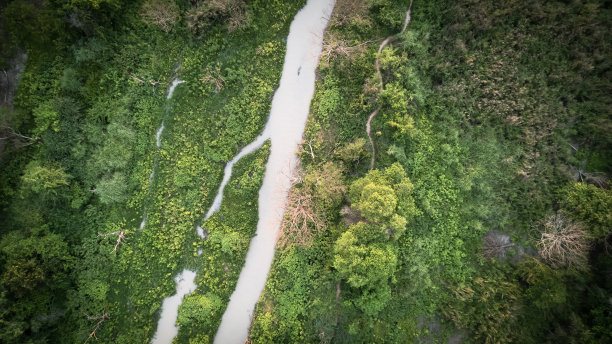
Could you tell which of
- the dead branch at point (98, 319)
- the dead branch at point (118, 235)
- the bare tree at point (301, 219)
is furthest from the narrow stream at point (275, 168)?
the dead branch at point (118, 235)

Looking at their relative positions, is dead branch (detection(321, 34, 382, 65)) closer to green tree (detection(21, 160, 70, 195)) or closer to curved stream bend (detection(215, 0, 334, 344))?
curved stream bend (detection(215, 0, 334, 344))

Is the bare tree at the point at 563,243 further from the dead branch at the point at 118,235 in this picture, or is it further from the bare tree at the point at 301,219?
the dead branch at the point at 118,235

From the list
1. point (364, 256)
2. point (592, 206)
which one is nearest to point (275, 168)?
point (364, 256)

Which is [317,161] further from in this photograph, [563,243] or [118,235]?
[563,243]

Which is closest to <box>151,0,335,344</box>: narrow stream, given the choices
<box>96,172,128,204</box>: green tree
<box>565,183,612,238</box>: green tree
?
<box>96,172,128,204</box>: green tree

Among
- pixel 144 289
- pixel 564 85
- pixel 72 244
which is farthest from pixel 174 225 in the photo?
pixel 564 85
